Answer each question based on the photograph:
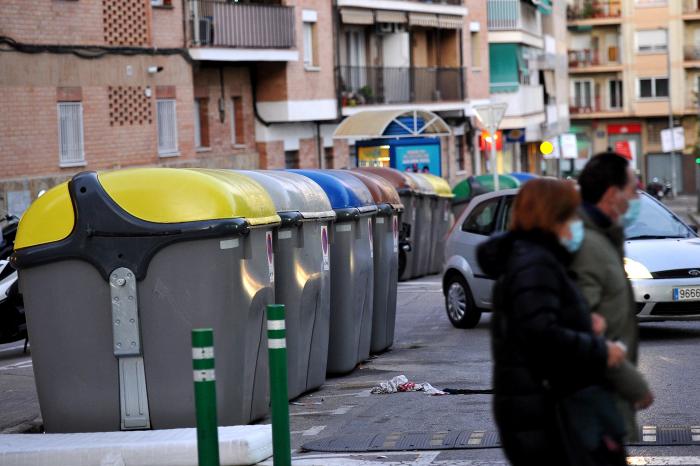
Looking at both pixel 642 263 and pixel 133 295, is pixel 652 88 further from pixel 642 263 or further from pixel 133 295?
pixel 133 295

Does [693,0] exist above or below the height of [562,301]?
above

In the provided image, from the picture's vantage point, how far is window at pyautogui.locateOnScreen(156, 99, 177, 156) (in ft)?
116

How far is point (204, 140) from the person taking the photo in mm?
38531

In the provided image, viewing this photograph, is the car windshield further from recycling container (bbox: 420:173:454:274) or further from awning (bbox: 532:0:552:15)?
awning (bbox: 532:0:552:15)

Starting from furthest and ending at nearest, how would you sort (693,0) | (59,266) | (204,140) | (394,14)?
(693,0), (394,14), (204,140), (59,266)

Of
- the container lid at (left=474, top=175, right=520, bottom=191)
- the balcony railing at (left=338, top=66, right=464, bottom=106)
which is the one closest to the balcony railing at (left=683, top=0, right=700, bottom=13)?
the balcony railing at (left=338, top=66, right=464, bottom=106)

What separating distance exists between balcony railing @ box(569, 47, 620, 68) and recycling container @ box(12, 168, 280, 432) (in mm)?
85257

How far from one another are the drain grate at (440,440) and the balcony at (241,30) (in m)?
26.5

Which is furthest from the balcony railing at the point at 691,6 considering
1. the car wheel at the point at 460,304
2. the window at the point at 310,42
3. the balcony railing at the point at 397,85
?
the car wheel at the point at 460,304

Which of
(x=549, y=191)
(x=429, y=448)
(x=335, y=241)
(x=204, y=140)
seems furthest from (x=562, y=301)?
(x=204, y=140)

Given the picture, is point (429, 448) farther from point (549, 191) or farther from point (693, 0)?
point (693, 0)

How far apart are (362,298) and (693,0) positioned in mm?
78636

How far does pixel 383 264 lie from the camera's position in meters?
16.0

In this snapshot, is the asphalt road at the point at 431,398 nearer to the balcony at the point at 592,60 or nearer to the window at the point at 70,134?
the window at the point at 70,134
